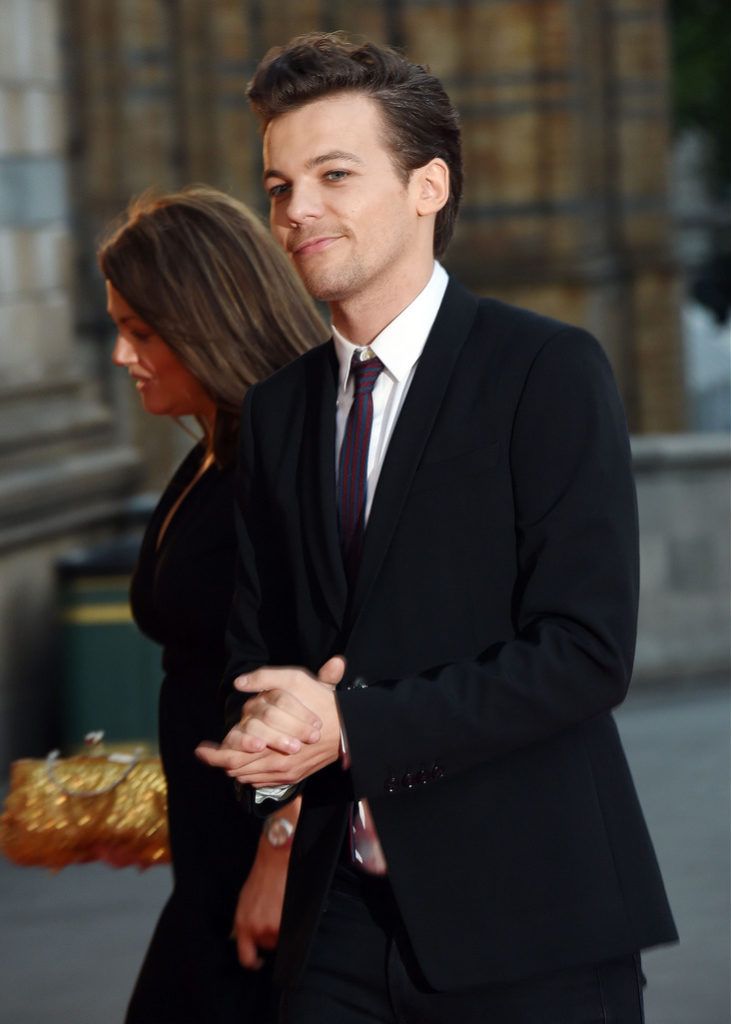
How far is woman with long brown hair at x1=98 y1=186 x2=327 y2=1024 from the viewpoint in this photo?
11.0 ft

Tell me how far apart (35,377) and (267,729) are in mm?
6109

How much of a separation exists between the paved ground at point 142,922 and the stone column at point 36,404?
1.18 m

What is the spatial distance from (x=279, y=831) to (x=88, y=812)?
2.69ft

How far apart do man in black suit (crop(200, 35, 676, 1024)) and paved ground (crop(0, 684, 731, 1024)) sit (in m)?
2.61

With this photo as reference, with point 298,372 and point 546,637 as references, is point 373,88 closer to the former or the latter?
point 298,372

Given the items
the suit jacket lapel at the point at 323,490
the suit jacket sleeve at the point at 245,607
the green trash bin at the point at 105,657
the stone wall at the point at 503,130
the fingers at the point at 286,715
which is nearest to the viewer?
the fingers at the point at 286,715

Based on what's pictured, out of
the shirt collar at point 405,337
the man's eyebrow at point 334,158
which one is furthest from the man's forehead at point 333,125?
the shirt collar at point 405,337

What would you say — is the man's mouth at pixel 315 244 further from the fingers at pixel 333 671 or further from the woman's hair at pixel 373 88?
the fingers at pixel 333 671

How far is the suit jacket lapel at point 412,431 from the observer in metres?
2.45

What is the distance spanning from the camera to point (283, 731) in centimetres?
230

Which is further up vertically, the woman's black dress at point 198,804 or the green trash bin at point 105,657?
the woman's black dress at point 198,804

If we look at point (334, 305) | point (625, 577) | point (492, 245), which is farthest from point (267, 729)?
point (492, 245)

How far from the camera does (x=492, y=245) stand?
14.0m

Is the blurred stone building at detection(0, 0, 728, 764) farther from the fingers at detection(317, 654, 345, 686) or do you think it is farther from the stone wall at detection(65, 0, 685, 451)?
the fingers at detection(317, 654, 345, 686)
